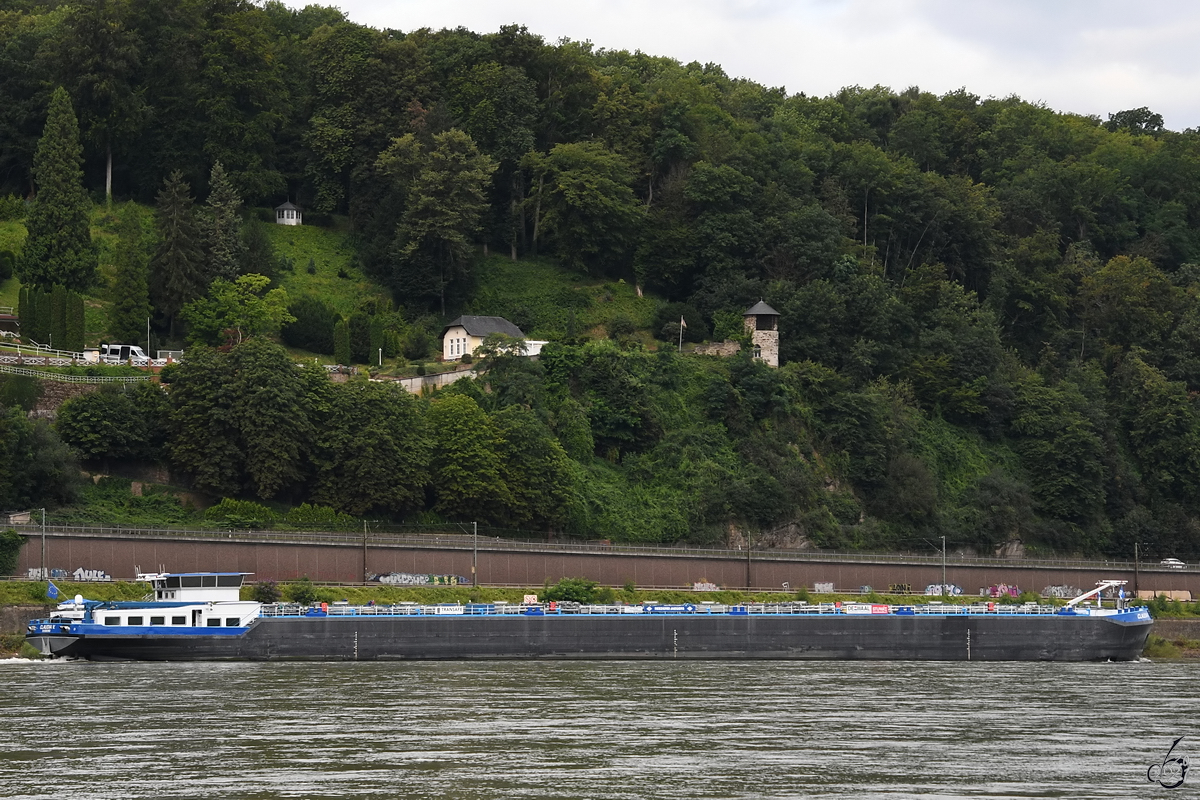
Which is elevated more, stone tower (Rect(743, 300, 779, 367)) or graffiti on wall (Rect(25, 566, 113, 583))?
stone tower (Rect(743, 300, 779, 367))

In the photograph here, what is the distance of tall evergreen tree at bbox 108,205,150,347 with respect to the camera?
9875cm

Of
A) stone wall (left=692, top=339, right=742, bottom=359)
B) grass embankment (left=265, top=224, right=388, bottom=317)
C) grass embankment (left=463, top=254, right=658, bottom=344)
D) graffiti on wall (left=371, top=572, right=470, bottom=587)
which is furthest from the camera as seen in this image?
grass embankment (left=463, top=254, right=658, bottom=344)

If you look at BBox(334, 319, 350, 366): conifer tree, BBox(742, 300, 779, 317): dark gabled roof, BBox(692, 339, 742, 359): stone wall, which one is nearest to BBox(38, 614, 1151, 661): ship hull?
BBox(334, 319, 350, 366): conifer tree

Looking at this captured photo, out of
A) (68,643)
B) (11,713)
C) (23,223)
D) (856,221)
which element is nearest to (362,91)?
(23,223)

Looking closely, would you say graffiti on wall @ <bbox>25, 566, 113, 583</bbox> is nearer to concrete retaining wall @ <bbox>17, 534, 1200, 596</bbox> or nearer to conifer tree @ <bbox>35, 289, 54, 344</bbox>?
concrete retaining wall @ <bbox>17, 534, 1200, 596</bbox>

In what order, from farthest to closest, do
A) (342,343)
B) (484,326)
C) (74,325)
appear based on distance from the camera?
(484,326) < (342,343) < (74,325)

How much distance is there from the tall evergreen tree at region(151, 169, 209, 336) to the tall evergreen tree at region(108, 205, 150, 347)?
1.58 m

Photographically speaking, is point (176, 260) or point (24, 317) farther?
point (176, 260)

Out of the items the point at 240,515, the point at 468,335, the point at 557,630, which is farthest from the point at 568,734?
the point at 468,335

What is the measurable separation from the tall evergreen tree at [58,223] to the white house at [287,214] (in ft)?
62.2

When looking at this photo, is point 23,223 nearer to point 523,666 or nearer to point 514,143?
point 514,143

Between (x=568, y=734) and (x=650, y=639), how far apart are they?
1209 inches

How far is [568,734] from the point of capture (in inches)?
1726

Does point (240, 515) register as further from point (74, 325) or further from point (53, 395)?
point (74, 325)
